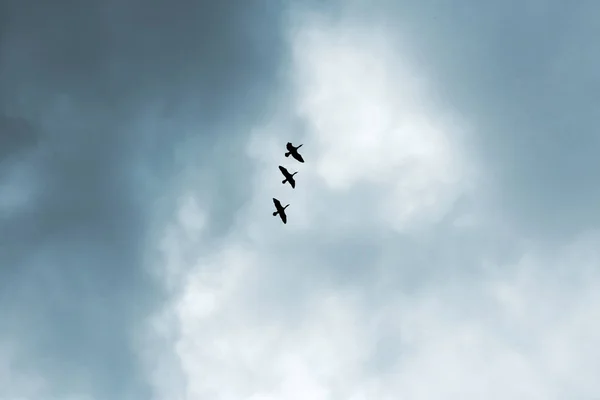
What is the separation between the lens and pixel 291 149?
177250mm

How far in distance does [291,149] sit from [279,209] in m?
24.8

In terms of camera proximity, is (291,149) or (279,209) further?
(279,209)

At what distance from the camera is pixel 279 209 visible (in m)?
192
